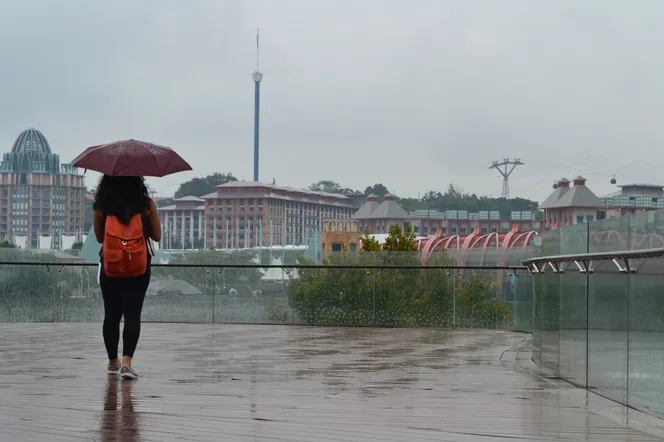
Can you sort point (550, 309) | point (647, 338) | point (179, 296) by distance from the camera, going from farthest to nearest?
1. point (179, 296)
2. point (550, 309)
3. point (647, 338)

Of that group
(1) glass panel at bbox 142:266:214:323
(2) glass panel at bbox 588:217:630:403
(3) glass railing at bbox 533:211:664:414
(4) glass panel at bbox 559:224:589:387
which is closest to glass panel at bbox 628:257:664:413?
(3) glass railing at bbox 533:211:664:414

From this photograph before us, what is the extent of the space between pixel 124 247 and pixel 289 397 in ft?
6.09

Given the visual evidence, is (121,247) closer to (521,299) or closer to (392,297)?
(521,299)

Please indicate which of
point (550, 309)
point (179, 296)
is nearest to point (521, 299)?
point (179, 296)

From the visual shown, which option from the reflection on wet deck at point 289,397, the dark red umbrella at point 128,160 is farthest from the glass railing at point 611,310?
the dark red umbrella at point 128,160

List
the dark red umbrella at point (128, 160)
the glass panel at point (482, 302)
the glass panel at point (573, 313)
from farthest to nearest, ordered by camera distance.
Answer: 1. the glass panel at point (482, 302)
2. the glass panel at point (573, 313)
3. the dark red umbrella at point (128, 160)

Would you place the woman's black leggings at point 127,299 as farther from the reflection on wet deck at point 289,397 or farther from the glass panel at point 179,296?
the glass panel at point 179,296

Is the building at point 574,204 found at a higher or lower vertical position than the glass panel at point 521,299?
higher

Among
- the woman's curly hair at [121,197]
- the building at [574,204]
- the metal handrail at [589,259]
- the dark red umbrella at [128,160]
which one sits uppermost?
the building at [574,204]

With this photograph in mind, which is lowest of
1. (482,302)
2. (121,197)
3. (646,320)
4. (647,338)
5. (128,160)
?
(482,302)

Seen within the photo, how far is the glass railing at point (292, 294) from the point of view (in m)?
19.0

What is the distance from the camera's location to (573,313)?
9438 mm

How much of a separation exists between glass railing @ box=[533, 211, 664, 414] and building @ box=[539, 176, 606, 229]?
14478cm

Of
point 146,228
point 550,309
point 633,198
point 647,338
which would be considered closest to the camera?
point 647,338
